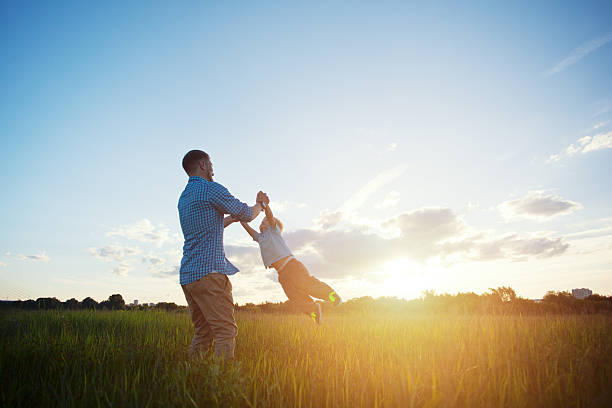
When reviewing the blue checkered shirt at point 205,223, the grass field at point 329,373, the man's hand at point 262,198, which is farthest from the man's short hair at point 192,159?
the grass field at point 329,373

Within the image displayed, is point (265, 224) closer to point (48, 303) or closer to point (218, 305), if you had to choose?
point (218, 305)

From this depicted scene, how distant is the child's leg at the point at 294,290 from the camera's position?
669 cm

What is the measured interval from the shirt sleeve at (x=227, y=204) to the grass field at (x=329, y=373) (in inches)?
64.4

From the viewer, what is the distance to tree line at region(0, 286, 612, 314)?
11.0 m

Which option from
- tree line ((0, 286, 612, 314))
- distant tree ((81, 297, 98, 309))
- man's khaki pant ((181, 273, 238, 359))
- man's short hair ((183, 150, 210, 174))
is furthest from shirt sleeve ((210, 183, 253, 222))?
distant tree ((81, 297, 98, 309))

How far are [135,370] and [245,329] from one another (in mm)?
3531

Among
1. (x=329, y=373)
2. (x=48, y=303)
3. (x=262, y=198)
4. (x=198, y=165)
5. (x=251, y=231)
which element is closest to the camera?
(x=329, y=373)

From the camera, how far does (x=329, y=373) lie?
3184 mm

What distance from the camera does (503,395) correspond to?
2596 millimetres

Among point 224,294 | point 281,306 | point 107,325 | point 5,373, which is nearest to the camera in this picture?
point 5,373

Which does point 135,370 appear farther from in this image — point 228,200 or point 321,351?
point 321,351

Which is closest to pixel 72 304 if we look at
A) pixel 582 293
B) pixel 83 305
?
pixel 83 305

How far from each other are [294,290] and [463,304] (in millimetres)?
8275

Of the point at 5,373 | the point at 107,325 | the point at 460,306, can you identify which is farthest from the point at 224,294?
the point at 460,306
